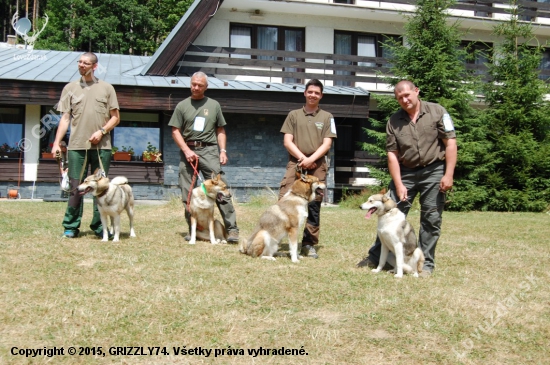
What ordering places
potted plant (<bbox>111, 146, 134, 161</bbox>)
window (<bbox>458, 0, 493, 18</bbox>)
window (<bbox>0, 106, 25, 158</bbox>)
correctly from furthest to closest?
window (<bbox>458, 0, 493, 18</bbox>) < potted plant (<bbox>111, 146, 134, 161</bbox>) < window (<bbox>0, 106, 25, 158</bbox>)

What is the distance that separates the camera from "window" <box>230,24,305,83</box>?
17.4 m

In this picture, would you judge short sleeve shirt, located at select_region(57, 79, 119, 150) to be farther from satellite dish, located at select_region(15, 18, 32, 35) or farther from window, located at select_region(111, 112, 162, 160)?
satellite dish, located at select_region(15, 18, 32, 35)

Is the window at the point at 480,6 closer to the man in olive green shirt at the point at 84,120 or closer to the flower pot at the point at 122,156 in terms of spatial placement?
the flower pot at the point at 122,156

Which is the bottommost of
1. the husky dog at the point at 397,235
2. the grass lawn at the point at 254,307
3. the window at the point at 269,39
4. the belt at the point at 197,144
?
the grass lawn at the point at 254,307

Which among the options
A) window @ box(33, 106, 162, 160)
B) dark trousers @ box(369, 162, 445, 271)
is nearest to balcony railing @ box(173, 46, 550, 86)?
window @ box(33, 106, 162, 160)

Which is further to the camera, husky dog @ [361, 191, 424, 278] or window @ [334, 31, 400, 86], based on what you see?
window @ [334, 31, 400, 86]

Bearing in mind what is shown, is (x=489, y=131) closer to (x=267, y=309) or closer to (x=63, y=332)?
(x=267, y=309)

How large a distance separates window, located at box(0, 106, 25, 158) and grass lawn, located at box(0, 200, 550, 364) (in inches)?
360

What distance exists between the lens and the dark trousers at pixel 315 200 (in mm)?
6320

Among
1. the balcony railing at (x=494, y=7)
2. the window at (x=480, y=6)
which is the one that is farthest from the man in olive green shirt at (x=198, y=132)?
the window at (x=480, y=6)

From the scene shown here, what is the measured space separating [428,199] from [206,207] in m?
3.01

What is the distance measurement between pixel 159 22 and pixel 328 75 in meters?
19.4

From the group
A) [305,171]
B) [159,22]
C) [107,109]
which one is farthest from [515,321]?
[159,22]

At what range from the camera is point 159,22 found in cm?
3206
